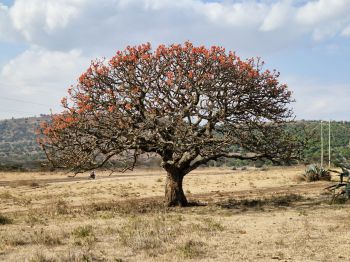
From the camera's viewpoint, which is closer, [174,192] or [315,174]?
[174,192]

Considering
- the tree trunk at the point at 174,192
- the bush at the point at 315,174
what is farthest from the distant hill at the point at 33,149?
the tree trunk at the point at 174,192

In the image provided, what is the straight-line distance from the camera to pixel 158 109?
63.1ft

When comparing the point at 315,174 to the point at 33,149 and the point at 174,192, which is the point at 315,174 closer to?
the point at 174,192

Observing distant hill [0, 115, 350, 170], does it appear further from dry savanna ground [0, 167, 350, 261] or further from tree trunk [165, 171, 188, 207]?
dry savanna ground [0, 167, 350, 261]

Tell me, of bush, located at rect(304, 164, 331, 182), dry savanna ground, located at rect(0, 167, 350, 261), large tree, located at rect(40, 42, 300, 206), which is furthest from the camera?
bush, located at rect(304, 164, 331, 182)

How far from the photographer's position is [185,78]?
61.7 feet

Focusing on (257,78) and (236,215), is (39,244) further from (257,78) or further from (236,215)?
(257,78)

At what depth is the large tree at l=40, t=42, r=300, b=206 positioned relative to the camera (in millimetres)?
18562

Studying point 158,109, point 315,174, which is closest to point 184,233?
point 158,109

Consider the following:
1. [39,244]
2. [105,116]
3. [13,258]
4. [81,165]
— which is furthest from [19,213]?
[13,258]

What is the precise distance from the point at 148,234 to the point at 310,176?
24639mm

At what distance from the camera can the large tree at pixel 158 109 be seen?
60.9 ft

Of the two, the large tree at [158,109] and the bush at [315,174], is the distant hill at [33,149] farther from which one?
the large tree at [158,109]

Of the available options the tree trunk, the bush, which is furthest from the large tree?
the bush
